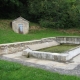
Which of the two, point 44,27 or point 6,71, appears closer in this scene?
point 6,71

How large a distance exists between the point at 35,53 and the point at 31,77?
4.79m

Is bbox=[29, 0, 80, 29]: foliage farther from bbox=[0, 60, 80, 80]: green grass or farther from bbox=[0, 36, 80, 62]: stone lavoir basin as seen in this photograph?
bbox=[0, 60, 80, 80]: green grass

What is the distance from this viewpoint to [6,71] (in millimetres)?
8789

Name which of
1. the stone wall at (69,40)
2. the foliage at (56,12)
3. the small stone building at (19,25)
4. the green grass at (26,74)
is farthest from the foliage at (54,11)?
Answer: the green grass at (26,74)

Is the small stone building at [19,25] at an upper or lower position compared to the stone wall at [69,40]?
A: upper

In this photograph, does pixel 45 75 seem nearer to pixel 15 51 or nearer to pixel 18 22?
pixel 15 51

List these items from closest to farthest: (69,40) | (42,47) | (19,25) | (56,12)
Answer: (42,47) < (69,40) < (19,25) < (56,12)

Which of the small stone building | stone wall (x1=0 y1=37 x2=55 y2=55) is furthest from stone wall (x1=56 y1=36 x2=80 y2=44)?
stone wall (x1=0 y1=37 x2=55 y2=55)

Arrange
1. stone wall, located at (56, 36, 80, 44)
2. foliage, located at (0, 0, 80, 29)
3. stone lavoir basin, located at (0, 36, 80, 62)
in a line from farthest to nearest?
Result: foliage, located at (0, 0, 80, 29) < stone wall, located at (56, 36, 80, 44) < stone lavoir basin, located at (0, 36, 80, 62)

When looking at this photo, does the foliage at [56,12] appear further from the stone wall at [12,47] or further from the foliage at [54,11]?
the stone wall at [12,47]

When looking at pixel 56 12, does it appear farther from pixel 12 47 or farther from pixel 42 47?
pixel 12 47

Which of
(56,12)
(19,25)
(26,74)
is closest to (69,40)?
(19,25)

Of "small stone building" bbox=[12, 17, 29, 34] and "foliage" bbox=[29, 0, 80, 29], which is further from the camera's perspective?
"foliage" bbox=[29, 0, 80, 29]

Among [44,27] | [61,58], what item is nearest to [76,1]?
[44,27]
